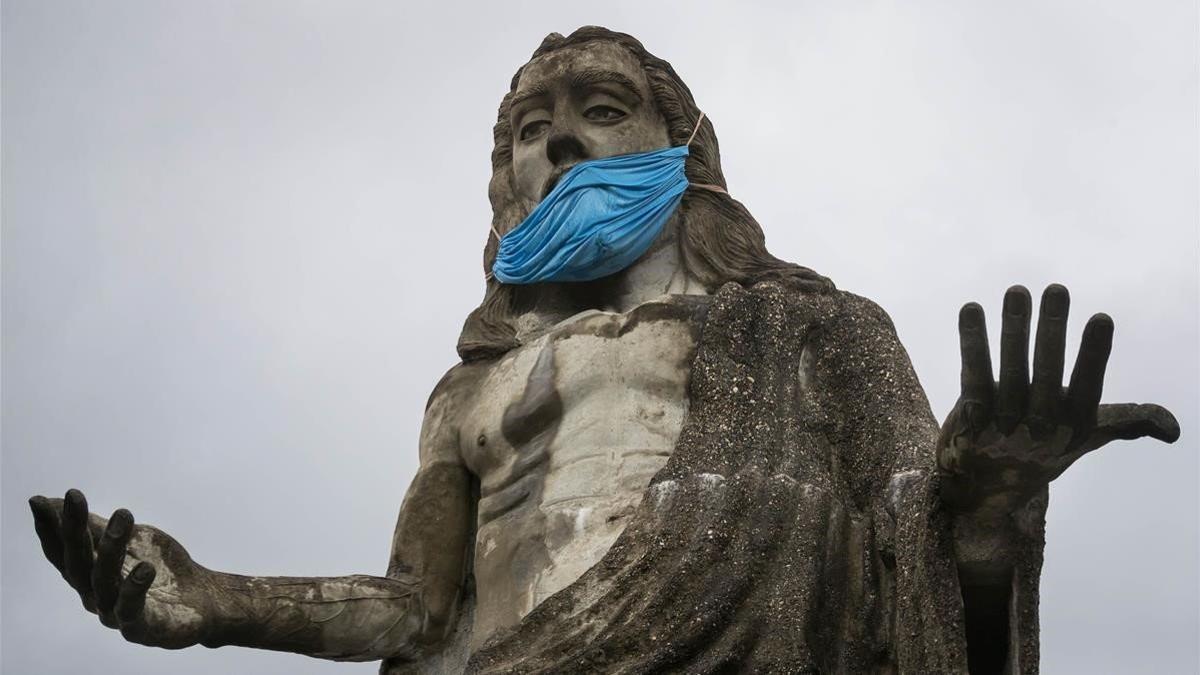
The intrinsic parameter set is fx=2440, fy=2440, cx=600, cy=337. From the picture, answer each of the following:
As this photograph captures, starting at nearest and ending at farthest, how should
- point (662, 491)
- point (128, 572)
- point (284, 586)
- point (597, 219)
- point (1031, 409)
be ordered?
point (1031, 409), point (128, 572), point (662, 491), point (284, 586), point (597, 219)

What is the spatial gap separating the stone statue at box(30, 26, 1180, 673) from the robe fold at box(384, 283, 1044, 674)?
0.01 meters

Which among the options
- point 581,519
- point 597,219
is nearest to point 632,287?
point 597,219

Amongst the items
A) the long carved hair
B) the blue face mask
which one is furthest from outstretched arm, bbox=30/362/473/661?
the blue face mask

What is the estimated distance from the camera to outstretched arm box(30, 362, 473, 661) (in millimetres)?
9680

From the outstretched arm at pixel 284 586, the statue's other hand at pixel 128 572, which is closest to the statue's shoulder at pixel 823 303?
the outstretched arm at pixel 284 586

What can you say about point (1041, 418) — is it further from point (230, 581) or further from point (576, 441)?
point (230, 581)

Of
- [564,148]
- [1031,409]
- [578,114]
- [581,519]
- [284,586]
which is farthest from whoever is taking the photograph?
[578,114]

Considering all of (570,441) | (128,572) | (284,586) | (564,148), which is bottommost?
(128,572)

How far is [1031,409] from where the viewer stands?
8781mm

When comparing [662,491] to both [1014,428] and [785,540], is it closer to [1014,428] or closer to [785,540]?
[785,540]

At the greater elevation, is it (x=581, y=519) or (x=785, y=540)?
(x=581, y=519)

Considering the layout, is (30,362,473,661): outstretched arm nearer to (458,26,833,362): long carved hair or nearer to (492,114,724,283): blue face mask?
(458,26,833,362): long carved hair

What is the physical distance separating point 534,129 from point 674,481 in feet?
7.72

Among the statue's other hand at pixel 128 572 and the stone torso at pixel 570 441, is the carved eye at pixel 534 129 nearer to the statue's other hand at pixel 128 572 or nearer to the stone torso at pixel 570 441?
the stone torso at pixel 570 441
